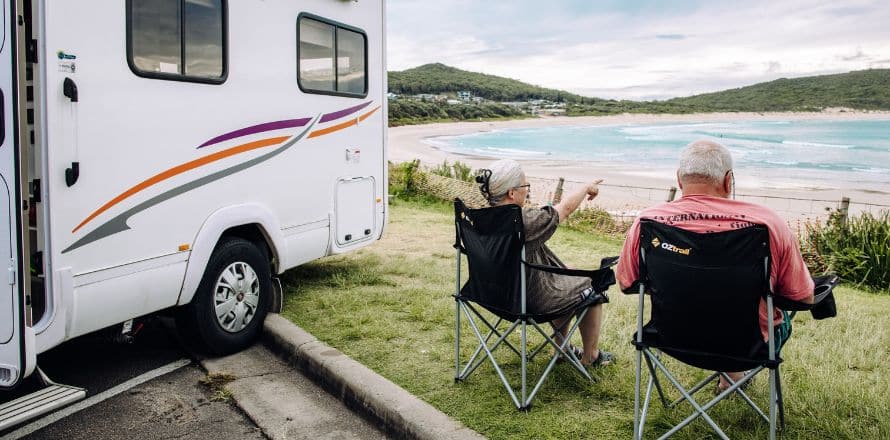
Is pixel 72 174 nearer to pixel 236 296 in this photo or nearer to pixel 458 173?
pixel 236 296

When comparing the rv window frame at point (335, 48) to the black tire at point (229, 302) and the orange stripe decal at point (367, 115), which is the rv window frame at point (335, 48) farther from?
the black tire at point (229, 302)

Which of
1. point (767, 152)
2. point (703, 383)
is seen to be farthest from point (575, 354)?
point (767, 152)

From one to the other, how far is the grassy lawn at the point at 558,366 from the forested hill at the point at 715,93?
295 feet

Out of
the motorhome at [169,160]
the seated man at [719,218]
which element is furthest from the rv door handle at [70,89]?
the seated man at [719,218]

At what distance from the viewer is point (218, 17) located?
458 centimetres

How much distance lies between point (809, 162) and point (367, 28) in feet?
105

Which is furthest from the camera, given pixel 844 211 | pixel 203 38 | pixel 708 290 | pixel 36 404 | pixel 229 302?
pixel 844 211

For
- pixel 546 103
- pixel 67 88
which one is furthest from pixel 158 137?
pixel 546 103

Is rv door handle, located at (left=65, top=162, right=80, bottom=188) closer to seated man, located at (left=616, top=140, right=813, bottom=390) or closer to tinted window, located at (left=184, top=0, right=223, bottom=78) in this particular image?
tinted window, located at (left=184, top=0, right=223, bottom=78)

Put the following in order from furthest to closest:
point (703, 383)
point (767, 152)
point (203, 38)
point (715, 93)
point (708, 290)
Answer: point (715, 93) < point (767, 152) < point (203, 38) < point (703, 383) < point (708, 290)

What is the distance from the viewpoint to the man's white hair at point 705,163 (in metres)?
3.14

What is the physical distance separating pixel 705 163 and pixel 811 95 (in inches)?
4299

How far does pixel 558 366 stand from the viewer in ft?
13.9

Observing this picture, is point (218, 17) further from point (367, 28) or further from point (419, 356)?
point (419, 356)
